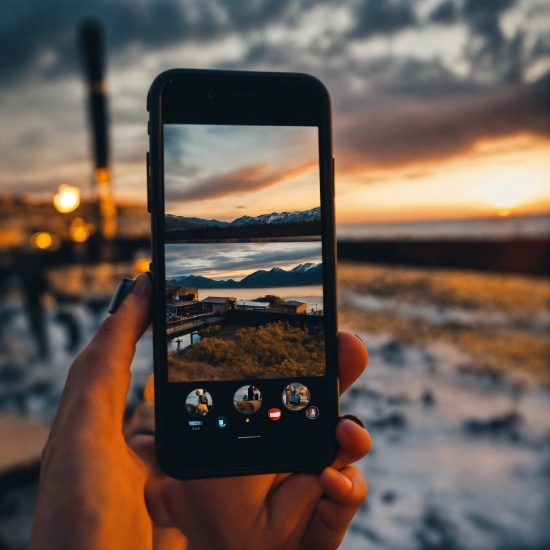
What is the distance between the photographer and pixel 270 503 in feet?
3.16

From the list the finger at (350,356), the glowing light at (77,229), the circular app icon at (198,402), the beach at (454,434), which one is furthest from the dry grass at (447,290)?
the circular app icon at (198,402)

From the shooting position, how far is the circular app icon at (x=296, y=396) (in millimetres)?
997

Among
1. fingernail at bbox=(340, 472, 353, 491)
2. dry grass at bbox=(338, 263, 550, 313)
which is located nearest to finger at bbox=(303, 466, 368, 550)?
fingernail at bbox=(340, 472, 353, 491)

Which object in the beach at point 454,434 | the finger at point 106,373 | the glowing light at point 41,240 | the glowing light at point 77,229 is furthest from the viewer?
the glowing light at point 77,229

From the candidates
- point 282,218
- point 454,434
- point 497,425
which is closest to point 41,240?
point 454,434

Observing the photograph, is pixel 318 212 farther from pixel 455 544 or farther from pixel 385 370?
pixel 385 370

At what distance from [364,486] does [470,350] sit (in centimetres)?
302

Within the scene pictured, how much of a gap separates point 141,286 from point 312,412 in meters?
0.42

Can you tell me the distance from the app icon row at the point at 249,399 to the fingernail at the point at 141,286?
218 millimetres

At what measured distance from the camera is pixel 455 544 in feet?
5.49

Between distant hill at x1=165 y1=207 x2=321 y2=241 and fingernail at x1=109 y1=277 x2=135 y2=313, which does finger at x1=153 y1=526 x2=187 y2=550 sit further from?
distant hill at x1=165 y1=207 x2=321 y2=241

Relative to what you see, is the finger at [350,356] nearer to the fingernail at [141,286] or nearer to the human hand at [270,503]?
the human hand at [270,503]

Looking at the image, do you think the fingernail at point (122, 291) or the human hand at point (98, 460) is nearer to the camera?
the human hand at point (98, 460)

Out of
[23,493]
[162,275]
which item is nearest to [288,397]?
[162,275]
